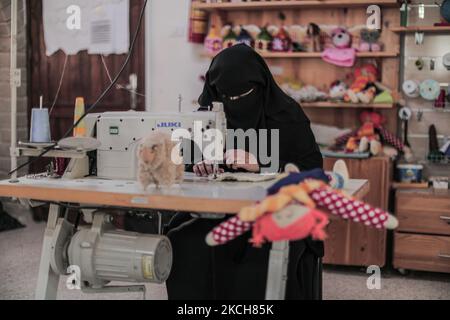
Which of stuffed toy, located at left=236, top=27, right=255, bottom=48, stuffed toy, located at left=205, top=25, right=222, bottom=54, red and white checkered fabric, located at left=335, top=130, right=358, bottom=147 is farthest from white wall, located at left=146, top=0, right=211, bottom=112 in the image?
red and white checkered fabric, located at left=335, top=130, right=358, bottom=147

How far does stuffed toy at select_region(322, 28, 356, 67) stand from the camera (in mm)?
3936

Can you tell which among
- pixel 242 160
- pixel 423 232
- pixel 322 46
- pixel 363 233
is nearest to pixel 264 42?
pixel 322 46

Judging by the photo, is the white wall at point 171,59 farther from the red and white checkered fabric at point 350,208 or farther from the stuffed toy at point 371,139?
the red and white checkered fabric at point 350,208

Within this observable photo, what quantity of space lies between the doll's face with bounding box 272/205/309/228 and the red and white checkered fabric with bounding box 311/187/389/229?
4.6 inches

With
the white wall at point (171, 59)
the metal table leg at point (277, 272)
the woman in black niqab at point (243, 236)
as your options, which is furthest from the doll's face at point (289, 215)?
the white wall at point (171, 59)

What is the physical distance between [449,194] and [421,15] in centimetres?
107

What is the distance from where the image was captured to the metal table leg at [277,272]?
6.09 feet

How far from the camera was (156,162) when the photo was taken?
200 cm

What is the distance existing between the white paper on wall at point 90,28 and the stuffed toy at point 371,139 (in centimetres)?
173

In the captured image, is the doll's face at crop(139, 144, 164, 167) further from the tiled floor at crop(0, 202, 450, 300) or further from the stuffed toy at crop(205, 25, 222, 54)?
the stuffed toy at crop(205, 25, 222, 54)

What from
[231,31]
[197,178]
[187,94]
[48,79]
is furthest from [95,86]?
[197,178]

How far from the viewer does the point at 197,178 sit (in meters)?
2.29

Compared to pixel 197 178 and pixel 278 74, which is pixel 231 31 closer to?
pixel 278 74

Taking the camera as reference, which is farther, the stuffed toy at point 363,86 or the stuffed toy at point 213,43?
the stuffed toy at point 213,43
